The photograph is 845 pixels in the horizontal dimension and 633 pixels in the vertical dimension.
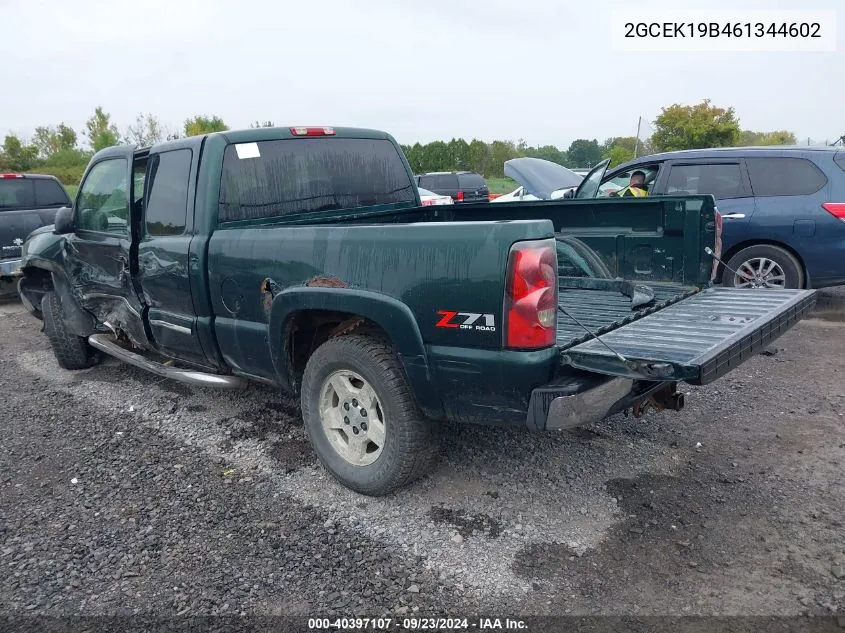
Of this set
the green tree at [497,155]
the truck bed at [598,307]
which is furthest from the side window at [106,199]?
the green tree at [497,155]

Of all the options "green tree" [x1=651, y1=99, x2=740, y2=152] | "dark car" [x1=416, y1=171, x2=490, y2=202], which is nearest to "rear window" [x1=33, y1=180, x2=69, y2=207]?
"dark car" [x1=416, y1=171, x2=490, y2=202]

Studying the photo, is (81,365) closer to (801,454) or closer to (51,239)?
(51,239)

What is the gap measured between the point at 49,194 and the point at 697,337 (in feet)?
31.9

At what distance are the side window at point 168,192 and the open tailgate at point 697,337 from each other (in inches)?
102

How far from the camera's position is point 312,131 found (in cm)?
420

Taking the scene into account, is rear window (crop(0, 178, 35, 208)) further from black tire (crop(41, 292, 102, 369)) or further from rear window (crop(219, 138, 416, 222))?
rear window (crop(219, 138, 416, 222))

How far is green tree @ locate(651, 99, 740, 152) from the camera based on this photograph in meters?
25.8

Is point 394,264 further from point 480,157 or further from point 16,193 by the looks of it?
point 480,157

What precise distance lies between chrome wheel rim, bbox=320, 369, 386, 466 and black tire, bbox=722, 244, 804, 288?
504 cm

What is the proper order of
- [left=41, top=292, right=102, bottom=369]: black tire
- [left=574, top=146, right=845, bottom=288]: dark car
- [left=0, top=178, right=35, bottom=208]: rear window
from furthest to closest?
1. [left=0, top=178, right=35, bottom=208]: rear window
2. [left=574, top=146, right=845, bottom=288]: dark car
3. [left=41, top=292, right=102, bottom=369]: black tire

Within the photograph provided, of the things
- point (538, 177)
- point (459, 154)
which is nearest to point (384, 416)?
point (538, 177)

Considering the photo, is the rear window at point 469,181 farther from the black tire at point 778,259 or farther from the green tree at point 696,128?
the black tire at point 778,259

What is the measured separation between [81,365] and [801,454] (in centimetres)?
566

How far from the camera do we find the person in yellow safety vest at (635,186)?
7559 mm
